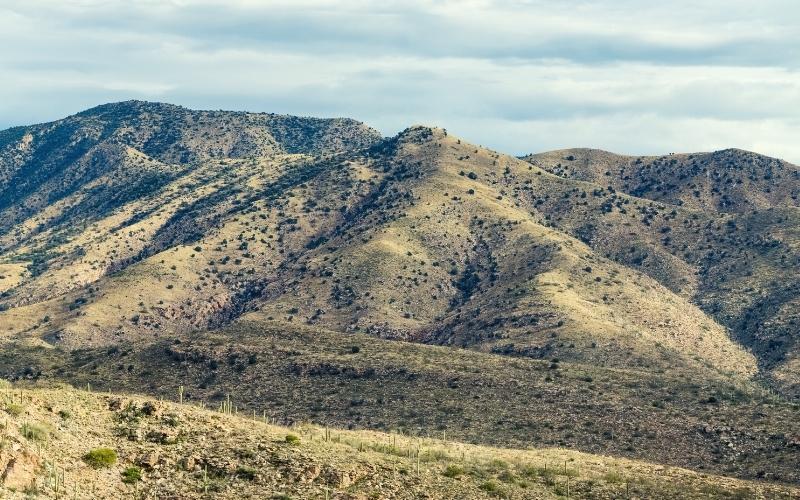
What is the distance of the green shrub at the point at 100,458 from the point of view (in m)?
45.0

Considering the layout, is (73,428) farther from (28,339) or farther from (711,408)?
(28,339)

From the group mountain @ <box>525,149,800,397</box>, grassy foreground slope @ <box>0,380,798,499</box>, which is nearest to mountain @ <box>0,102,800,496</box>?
mountain @ <box>525,149,800,397</box>

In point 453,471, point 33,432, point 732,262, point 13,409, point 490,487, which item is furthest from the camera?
point 732,262

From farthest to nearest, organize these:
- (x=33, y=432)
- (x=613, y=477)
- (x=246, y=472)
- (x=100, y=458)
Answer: (x=613, y=477)
(x=246, y=472)
(x=100, y=458)
(x=33, y=432)

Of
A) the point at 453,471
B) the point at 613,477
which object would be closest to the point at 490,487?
the point at 453,471

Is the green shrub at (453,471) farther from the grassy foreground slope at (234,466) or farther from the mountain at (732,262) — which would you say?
the mountain at (732,262)

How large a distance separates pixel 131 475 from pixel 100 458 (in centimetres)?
168

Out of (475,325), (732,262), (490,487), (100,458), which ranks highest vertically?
(732,262)

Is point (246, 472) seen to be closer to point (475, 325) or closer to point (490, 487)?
point (490, 487)

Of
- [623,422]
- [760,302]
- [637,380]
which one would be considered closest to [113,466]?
[623,422]

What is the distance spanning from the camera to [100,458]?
45.2 m

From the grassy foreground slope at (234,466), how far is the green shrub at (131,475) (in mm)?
46

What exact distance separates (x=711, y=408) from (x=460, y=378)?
81.0 ft

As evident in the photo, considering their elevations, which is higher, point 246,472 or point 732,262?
point 732,262
